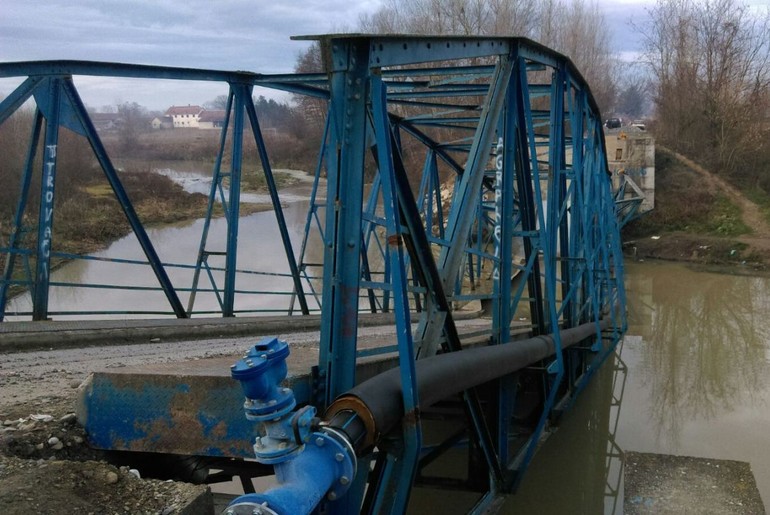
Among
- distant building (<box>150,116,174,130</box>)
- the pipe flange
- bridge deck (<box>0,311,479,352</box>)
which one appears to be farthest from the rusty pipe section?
distant building (<box>150,116,174,130</box>)

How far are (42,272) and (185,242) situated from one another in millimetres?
22679

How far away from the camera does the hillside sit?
24844 mm

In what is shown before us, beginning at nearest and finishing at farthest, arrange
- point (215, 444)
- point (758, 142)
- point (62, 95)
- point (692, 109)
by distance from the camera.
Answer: point (215, 444)
point (62, 95)
point (758, 142)
point (692, 109)

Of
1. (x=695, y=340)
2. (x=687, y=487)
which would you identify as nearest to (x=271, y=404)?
(x=687, y=487)

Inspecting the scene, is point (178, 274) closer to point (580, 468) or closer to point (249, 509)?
point (580, 468)

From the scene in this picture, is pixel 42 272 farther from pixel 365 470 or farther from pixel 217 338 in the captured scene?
pixel 365 470

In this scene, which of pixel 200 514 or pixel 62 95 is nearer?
pixel 200 514

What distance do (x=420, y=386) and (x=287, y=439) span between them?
1112mm

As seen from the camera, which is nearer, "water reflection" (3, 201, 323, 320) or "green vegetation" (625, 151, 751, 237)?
"water reflection" (3, 201, 323, 320)

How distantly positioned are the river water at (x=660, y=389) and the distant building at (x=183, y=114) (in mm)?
102694

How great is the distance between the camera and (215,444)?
300 cm

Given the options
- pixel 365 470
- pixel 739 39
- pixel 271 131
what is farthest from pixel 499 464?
pixel 271 131

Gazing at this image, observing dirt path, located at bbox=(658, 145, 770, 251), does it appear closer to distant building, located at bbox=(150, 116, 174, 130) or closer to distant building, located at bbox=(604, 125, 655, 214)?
distant building, located at bbox=(604, 125, 655, 214)

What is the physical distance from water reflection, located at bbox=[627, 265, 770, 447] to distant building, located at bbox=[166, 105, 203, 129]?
107768mm
